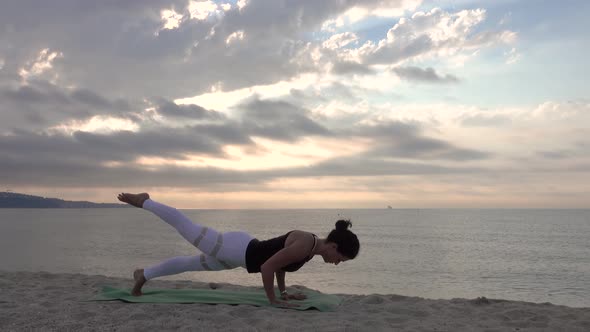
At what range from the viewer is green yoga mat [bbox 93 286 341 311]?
565cm

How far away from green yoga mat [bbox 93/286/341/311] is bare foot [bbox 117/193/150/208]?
47.8 inches

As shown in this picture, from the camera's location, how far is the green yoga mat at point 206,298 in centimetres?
565

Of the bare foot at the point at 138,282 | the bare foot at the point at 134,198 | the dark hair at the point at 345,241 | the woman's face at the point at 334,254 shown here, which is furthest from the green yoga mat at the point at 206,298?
the bare foot at the point at 134,198

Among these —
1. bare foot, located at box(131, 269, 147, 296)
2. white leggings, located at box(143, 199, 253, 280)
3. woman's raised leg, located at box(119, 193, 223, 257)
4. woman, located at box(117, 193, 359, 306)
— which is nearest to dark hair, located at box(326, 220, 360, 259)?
woman, located at box(117, 193, 359, 306)

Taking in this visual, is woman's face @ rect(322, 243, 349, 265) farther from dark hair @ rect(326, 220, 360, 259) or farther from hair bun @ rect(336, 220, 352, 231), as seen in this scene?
hair bun @ rect(336, 220, 352, 231)

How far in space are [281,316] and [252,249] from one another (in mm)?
859

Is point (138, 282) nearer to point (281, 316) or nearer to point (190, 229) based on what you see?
point (190, 229)

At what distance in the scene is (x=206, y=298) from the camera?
589 centimetres

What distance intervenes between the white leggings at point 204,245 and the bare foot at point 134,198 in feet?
0.27

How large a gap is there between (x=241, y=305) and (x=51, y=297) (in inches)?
105

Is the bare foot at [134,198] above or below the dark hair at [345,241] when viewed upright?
above

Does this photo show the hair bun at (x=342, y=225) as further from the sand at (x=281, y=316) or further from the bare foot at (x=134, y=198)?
the bare foot at (x=134, y=198)

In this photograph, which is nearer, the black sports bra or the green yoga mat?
the black sports bra

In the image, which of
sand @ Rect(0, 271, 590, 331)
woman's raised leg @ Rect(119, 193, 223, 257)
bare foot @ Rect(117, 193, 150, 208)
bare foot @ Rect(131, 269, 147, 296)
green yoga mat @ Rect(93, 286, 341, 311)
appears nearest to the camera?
sand @ Rect(0, 271, 590, 331)
